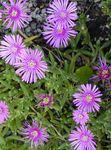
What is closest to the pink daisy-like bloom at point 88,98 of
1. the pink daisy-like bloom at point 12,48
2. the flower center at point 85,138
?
the flower center at point 85,138

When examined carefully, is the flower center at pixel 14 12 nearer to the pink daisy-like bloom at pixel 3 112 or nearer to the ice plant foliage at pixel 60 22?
the ice plant foliage at pixel 60 22

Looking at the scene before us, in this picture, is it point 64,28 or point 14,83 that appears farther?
point 14,83

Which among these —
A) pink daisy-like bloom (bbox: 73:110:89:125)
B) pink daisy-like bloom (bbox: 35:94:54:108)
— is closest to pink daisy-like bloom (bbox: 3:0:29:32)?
pink daisy-like bloom (bbox: 35:94:54:108)

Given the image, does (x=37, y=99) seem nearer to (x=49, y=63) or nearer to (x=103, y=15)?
(x=49, y=63)

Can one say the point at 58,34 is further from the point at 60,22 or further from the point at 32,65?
the point at 32,65

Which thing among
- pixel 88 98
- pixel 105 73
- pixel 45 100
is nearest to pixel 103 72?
pixel 105 73

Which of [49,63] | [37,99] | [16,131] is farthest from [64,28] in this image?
[16,131]
